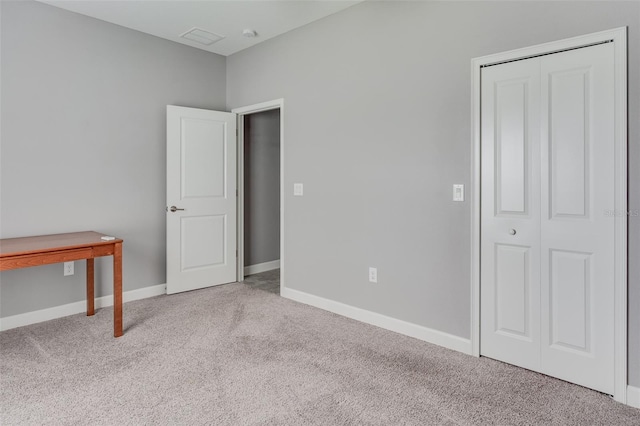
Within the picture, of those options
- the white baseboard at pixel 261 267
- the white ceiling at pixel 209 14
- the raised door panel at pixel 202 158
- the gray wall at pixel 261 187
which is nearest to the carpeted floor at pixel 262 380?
the raised door panel at pixel 202 158

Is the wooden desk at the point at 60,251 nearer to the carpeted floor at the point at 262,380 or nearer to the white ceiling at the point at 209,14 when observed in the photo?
the carpeted floor at the point at 262,380

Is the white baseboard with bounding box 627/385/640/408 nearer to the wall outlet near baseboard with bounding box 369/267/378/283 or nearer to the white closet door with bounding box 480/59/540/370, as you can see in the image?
the white closet door with bounding box 480/59/540/370

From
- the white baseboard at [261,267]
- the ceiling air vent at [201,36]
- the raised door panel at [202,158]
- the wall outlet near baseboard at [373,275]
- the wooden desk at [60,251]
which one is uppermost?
the ceiling air vent at [201,36]

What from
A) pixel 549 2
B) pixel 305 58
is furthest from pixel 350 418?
pixel 305 58

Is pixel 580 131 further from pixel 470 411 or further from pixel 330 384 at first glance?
pixel 330 384

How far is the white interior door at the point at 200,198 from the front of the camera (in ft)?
13.2

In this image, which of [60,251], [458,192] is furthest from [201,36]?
[458,192]

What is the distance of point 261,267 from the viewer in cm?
513

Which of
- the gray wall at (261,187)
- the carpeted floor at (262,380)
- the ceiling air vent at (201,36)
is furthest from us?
the gray wall at (261,187)

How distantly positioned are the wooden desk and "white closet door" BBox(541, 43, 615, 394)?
2.93 meters

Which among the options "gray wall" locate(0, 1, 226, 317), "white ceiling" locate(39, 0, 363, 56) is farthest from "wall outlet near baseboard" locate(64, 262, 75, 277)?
"white ceiling" locate(39, 0, 363, 56)

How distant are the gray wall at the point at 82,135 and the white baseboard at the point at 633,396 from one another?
3922mm

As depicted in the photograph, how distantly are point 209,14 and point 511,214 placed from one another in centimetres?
297

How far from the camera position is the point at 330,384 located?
223cm
